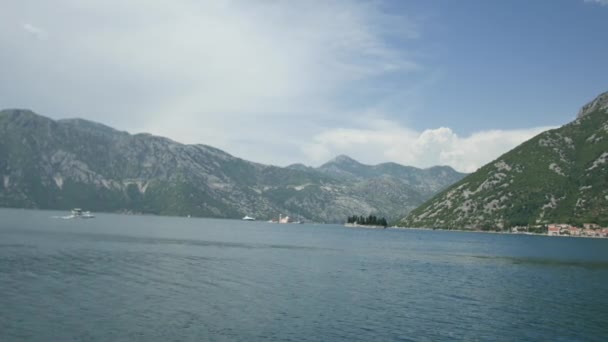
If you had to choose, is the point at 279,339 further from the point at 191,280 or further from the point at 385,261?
the point at 385,261

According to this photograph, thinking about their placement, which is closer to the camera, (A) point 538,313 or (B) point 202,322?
(B) point 202,322

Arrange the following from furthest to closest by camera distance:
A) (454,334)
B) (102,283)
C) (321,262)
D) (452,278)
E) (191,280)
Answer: (321,262) < (452,278) < (191,280) < (102,283) < (454,334)

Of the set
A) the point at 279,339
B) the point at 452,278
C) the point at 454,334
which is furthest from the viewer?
the point at 452,278

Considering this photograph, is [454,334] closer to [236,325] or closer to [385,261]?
[236,325]

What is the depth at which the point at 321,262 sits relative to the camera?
13862 cm

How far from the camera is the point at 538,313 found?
72.7 m

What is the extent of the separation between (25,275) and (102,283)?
15.8 metres

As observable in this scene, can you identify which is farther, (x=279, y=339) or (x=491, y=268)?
(x=491, y=268)

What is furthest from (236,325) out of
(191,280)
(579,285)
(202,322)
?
(579,285)

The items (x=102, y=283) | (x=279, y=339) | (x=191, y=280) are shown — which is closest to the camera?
(x=279, y=339)

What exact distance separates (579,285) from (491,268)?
116 feet

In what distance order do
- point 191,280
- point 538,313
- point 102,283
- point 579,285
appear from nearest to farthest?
point 538,313 → point 102,283 → point 191,280 → point 579,285

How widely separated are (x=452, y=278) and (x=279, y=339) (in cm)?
6967

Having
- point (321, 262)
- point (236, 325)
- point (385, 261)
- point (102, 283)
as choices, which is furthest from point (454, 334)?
point (385, 261)
